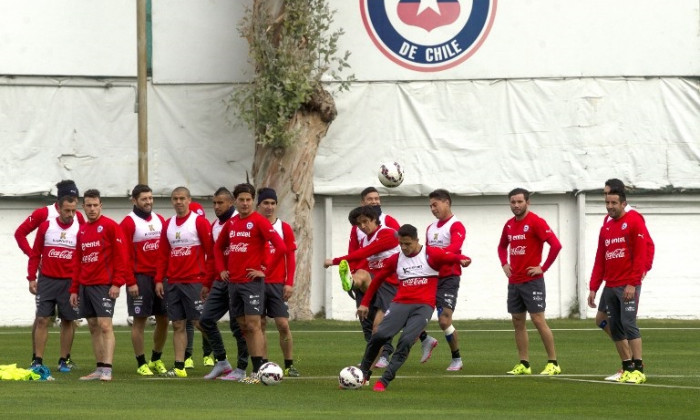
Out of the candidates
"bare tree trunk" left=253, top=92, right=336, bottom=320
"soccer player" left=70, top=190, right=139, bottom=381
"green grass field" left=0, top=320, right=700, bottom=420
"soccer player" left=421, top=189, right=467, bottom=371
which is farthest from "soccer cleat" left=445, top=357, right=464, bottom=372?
"bare tree trunk" left=253, top=92, right=336, bottom=320

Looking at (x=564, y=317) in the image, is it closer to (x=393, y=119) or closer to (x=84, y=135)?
(x=393, y=119)

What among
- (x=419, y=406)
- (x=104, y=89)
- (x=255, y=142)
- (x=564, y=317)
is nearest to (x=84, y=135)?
(x=104, y=89)

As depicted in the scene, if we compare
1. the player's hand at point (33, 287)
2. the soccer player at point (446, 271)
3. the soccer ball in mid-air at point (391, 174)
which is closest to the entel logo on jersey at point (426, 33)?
the soccer ball in mid-air at point (391, 174)

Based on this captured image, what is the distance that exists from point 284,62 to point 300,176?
8.21 ft

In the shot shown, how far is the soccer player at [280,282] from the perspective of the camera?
1662cm

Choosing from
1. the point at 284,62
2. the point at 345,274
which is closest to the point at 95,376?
the point at 345,274

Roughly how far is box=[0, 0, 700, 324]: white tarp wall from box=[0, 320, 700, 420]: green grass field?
9.36 metres

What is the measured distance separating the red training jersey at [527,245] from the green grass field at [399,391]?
4.26ft

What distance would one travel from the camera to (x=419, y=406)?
13.1 metres

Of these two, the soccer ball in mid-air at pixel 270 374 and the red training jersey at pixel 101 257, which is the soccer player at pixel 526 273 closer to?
the soccer ball in mid-air at pixel 270 374

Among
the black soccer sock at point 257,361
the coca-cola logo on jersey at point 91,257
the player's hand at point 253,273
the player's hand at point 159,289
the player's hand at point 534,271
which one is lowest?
the black soccer sock at point 257,361

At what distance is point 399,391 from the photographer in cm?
1463

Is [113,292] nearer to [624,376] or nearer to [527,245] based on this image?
[527,245]

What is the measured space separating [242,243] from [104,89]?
A: 16.0 m
